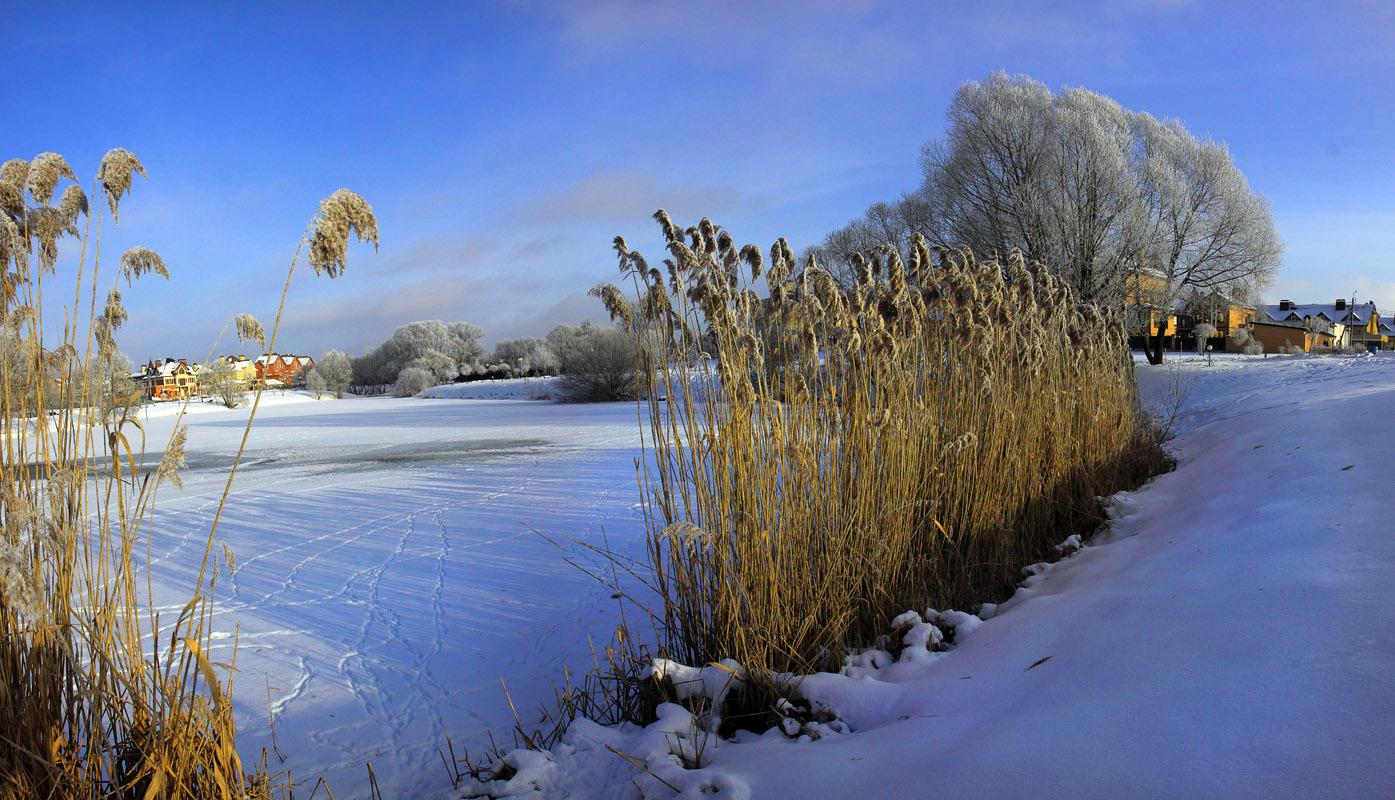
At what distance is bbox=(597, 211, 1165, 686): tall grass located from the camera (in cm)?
224

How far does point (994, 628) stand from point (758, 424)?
3.37 feet

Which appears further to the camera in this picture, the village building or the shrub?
the village building

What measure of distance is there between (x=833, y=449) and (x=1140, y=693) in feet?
4.33

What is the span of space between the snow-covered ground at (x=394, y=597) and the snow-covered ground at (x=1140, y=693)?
0.75 m

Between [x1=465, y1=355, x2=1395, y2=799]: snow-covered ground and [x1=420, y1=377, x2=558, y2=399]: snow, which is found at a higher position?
[x1=420, y1=377, x2=558, y2=399]: snow

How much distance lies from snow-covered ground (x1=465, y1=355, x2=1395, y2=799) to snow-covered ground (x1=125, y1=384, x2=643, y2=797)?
75cm

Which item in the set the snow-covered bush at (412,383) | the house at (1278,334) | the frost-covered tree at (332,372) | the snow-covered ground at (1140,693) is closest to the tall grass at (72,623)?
the snow-covered ground at (1140,693)

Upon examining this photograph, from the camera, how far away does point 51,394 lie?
1.88 m

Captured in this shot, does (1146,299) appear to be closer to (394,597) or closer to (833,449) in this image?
(833,449)

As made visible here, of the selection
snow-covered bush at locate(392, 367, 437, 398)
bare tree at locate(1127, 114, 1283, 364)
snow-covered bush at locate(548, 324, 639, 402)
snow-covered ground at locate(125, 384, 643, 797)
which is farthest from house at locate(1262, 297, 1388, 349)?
snow-covered ground at locate(125, 384, 643, 797)

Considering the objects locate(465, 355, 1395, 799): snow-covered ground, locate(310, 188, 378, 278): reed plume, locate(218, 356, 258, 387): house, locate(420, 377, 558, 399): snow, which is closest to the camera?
locate(465, 355, 1395, 799): snow-covered ground

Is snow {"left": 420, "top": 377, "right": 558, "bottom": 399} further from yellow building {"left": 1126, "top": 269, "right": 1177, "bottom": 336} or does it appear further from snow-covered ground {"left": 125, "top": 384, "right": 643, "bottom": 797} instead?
snow-covered ground {"left": 125, "top": 384, "right": 643, "bottom": 797}

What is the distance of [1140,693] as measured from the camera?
1.49 metres

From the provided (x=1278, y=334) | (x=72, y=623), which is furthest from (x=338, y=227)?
(x=1278, y=334)
